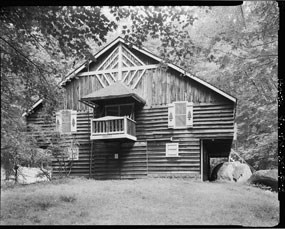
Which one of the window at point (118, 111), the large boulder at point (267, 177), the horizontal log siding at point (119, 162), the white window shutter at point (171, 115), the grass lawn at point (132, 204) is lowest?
the grass lawn at point (132, 204)

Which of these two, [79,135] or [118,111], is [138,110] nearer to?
[79,135]

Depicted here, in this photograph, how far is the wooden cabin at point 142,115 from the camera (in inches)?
200

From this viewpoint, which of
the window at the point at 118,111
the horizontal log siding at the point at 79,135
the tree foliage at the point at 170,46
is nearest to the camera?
the tree foliage at the point at 170,46

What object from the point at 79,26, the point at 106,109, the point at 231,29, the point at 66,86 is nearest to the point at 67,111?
the point at 66,86

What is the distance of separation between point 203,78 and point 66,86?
2.31 meters

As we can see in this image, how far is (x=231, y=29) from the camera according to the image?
5.17 m

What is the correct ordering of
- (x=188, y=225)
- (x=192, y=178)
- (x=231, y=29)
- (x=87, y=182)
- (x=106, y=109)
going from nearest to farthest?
(x=188, y=225)
(x=87, y=182)
(x=231, y=29)
(x=192, y=178)
(x=106, y=109)

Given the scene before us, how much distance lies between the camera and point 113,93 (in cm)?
572

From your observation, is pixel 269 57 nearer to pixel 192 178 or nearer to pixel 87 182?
pixel 192 178

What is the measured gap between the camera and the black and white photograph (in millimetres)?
4078

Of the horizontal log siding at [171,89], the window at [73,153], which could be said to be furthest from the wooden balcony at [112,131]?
the horizontal log siding at [171,89]

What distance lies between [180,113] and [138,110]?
93 cm

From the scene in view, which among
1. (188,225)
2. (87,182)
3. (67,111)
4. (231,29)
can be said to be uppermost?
(231,29)

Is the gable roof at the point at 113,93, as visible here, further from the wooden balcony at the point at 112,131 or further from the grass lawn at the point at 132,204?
the grass lawn at the point at 132,204
